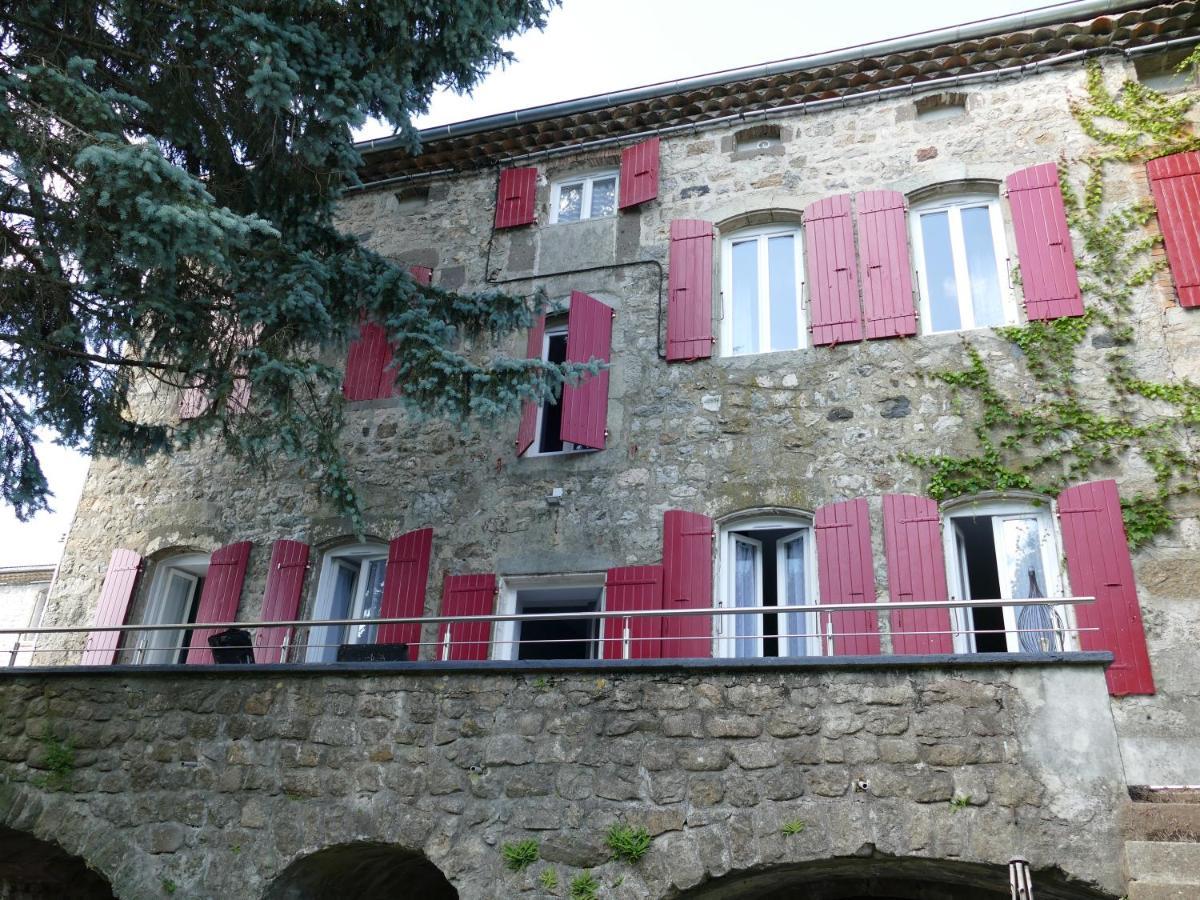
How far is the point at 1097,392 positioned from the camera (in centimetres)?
838

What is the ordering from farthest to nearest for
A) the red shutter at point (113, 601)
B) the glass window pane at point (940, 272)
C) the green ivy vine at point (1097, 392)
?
the red shutter at point (113, 601) < the glass window pane at point (940, 272) < the green ivy vine at point (1097, 392)

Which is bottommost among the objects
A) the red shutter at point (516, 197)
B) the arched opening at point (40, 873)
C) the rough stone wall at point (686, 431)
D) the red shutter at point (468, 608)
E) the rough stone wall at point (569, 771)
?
the arched opening at point (40, 873)

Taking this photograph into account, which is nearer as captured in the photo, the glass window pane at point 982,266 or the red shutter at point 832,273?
the glass window pane at point 982,266

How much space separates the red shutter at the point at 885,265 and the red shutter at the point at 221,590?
6486 millimetres

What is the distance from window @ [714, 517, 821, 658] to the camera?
8.51 m

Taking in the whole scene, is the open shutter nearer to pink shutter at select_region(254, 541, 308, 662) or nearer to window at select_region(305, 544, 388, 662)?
window at select_region(305, 544, 388, 662)

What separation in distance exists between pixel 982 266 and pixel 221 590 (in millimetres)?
7942

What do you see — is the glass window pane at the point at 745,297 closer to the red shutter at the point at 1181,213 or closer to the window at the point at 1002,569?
the window at the point at 1002,569

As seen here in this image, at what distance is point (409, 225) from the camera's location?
38.5ft

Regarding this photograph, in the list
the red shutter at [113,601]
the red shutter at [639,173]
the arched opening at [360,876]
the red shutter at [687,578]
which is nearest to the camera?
the arched opening at [360,876]

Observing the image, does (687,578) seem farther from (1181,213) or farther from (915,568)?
(1181,213)

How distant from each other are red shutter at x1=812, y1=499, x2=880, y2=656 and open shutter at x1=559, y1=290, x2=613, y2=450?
2.26 metres

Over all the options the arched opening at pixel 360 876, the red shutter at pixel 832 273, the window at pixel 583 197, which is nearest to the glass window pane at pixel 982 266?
the red shutter at pixel 832 273

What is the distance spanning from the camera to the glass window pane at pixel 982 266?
909 cm
